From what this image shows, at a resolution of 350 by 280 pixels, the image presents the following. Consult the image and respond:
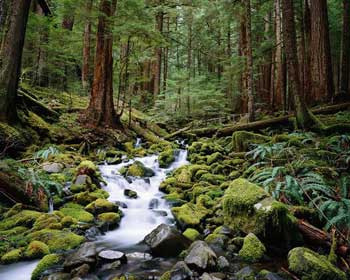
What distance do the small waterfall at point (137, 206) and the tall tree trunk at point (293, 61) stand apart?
458cm

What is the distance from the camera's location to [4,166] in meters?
5.88

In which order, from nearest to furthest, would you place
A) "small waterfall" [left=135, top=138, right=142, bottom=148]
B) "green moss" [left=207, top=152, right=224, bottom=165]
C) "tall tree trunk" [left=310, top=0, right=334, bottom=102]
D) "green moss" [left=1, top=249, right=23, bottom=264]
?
"green moss" [left=1, top=249, right=23, bottom=264]
"green moss" [left=207, top=152, right=224, bottom=165]
"tall tree trunk" [left=310, top=0, right=334, bottom=102]
"small waterfall" [left=135, top=138, right=142, bottom=148]

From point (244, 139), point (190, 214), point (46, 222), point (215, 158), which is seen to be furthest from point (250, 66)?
point (46, 222)

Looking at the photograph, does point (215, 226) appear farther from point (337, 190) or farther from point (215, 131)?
point (215, 131)

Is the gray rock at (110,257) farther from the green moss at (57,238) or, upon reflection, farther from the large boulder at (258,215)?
the large boulder at (258,215)

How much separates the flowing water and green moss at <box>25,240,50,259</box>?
124 mm

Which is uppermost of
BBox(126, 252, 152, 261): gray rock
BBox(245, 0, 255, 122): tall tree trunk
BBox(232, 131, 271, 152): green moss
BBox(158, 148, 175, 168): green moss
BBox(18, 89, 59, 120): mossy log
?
BBox(245, 0, 255, 122): tall tree trunk

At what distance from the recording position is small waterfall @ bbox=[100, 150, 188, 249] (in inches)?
239

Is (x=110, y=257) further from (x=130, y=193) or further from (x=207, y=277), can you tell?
(x=130, y=193)

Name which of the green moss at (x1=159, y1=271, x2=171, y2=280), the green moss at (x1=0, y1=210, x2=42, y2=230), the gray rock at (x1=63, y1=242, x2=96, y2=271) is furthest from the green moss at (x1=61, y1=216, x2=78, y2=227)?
the green moss at (x1=159, y1=271, x2=171, y2=280)

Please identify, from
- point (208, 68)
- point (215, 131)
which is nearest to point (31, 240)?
point (215, 131)

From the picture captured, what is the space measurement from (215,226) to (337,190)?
240 cm

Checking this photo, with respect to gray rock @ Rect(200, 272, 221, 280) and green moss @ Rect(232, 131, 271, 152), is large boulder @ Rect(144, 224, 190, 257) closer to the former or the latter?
gray rock @ Rect(200, 272, 221, 280)

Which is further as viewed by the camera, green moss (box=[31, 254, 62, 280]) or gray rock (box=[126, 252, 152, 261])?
gray rock (box=[126, 252, 152, 261])
